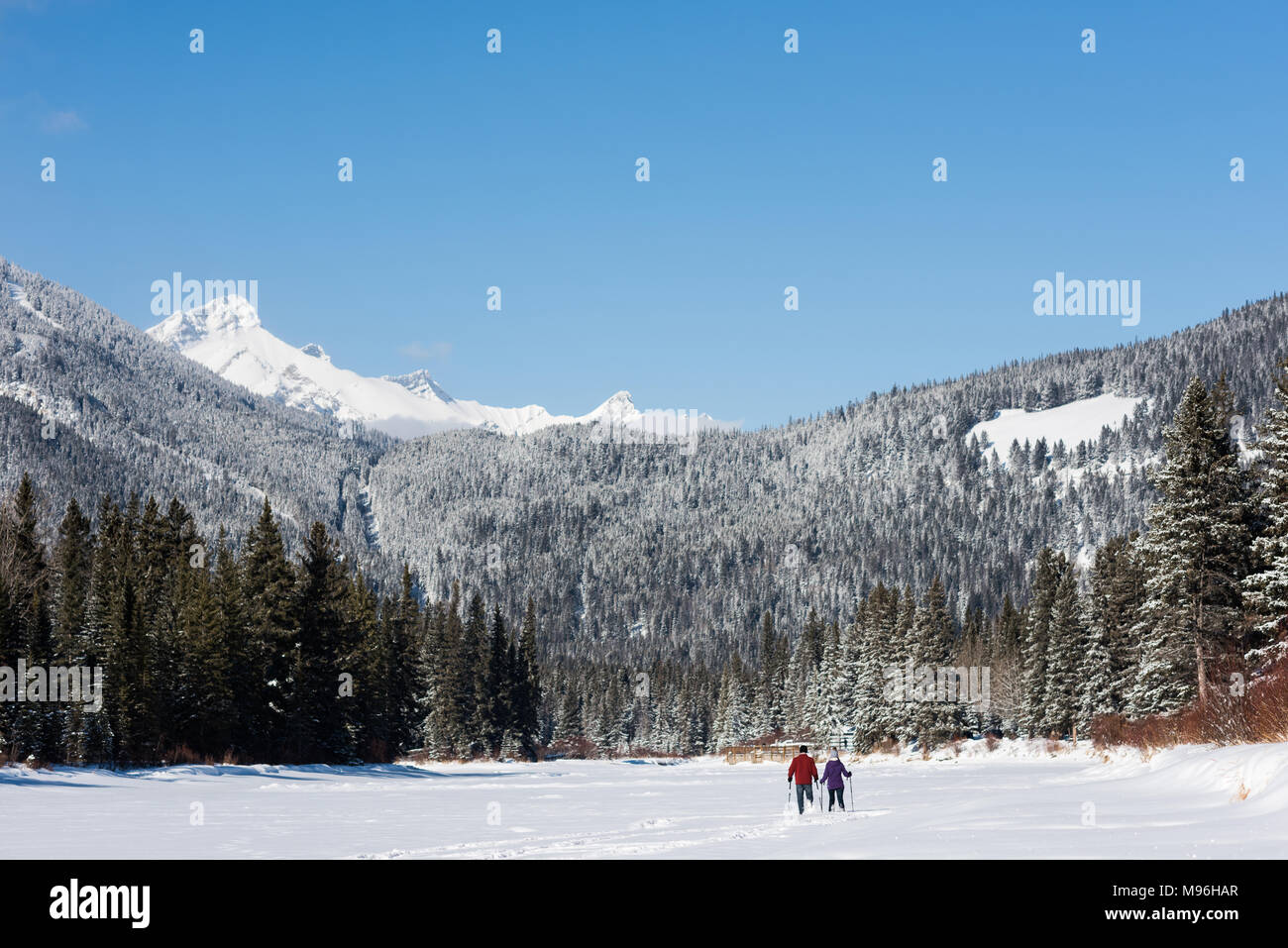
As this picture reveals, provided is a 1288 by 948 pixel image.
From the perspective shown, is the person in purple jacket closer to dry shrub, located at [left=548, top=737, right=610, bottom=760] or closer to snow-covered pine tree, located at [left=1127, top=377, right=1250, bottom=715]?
snow-covered pine tree, located at [left=1127, top=377, right=1250, bottom=715]

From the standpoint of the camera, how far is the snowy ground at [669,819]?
15.0 metres

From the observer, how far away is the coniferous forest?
3841 centimetres

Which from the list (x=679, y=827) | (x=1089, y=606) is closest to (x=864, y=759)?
(x=1089, y=606)

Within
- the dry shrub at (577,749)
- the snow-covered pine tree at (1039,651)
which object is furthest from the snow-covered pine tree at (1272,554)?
the dry shrub at (577,749)

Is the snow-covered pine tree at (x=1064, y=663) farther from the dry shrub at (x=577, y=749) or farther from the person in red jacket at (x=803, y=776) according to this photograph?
the dry shrub at (x=577, y=749)

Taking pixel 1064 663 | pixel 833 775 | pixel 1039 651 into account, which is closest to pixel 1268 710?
pixel 833 775

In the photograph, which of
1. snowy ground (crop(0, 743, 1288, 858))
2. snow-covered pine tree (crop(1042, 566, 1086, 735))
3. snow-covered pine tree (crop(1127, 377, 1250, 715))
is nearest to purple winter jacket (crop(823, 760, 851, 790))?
snowy ground (crop(0, 743, 1288, 858))

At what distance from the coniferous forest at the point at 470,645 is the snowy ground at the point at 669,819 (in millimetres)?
4609

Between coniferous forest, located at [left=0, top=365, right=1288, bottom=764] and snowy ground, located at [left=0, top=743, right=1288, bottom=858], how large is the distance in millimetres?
4609

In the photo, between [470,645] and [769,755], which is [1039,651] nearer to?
[769,755]
